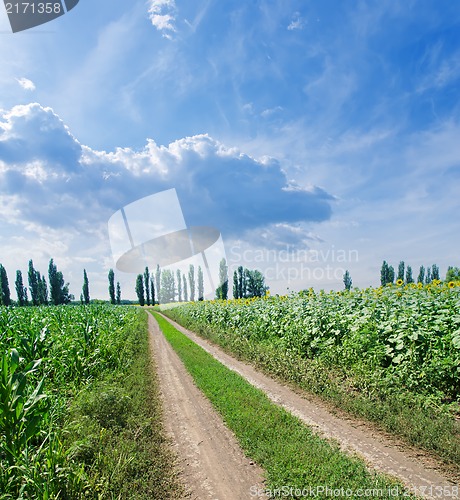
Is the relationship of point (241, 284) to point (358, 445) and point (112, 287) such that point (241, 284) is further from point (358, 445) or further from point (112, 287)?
point (358, 445)

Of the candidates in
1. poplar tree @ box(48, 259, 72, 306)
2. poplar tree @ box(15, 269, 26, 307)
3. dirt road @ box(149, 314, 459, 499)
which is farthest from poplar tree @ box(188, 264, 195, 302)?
dirt road @ box(149, 314, 459, 499)

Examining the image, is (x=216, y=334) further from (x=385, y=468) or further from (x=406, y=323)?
(x=385, y=468)

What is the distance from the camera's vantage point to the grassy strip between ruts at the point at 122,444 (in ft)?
14.1

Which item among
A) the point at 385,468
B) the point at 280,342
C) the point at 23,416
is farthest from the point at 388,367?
the point at 23,416

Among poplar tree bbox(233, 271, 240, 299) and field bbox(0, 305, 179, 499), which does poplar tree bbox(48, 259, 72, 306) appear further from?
field bbox(0, 305, 179, 499)

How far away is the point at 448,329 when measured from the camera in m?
7.53

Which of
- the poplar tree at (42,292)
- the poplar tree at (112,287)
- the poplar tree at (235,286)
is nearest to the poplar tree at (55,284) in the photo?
the poplar tree at (42,292)

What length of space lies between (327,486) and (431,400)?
12.4ft

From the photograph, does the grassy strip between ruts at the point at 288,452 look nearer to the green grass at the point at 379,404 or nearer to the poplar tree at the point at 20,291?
the green grass at the point at 379,404

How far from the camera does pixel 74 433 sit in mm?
5535

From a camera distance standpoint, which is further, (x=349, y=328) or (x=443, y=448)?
(x=349, y=328)

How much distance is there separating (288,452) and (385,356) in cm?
465

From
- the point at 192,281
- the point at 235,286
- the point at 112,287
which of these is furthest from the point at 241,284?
the point at 112,287

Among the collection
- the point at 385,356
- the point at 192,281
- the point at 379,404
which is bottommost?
the point at 379,404
